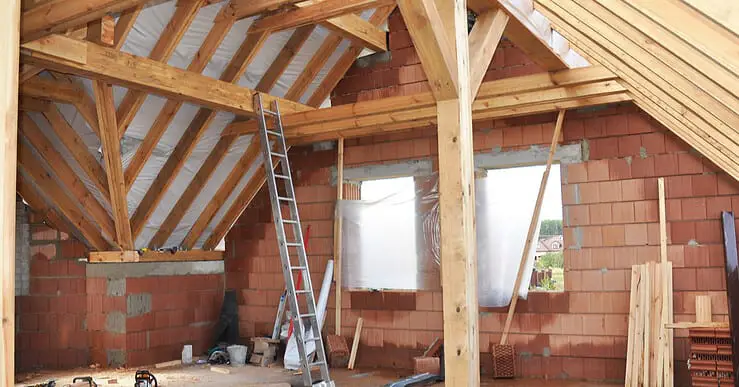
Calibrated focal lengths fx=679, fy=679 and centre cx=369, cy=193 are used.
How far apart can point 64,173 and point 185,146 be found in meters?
1.30

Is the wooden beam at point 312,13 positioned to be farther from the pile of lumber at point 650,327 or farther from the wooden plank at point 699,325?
the wooden plank at point 699,325

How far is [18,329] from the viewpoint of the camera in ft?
27.1

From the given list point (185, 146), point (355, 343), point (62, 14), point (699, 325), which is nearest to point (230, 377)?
point (355, 343)

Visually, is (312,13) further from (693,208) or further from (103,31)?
(693,208)

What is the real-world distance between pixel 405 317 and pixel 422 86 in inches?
106

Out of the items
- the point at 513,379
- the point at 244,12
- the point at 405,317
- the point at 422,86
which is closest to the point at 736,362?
the point at 513,379

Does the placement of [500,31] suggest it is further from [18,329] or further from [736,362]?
[18,329]

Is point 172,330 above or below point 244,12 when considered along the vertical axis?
below

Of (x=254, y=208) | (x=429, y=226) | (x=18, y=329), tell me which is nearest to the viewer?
(x=429, y=226)

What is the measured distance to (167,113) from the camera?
22.7 feet

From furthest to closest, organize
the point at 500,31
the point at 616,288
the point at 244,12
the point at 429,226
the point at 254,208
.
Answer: the point at 254,208, the point at 429,226, the point at 616,288, the point at 244,12, the point at 500,31

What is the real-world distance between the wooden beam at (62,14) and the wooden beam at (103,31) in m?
0.49

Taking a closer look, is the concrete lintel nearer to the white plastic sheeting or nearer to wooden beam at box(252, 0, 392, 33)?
the white plastic sheeting

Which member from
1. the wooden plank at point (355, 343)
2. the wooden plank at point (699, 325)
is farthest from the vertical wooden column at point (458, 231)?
the wooden plank at point (355, 343)
